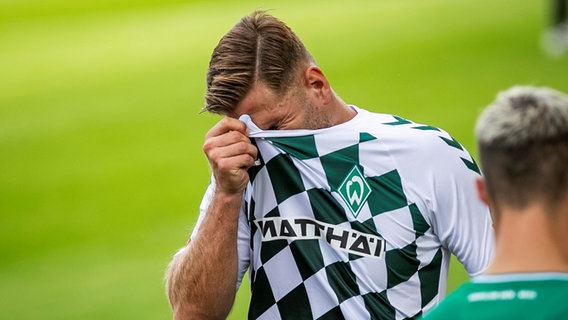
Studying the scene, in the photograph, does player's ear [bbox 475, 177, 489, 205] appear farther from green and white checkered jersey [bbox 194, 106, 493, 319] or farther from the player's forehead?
the player's forehead

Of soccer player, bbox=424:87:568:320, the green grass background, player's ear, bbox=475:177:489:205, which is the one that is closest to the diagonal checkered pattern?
player's ear, bbox=475:177:489:205

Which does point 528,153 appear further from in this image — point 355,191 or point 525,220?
point 355,191

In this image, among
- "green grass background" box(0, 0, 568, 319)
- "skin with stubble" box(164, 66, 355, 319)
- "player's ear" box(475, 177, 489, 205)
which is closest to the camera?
"player's ear" box(475, 177, 489, 205)

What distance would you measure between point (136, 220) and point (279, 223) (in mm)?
8776

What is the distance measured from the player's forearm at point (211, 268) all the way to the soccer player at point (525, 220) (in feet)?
4.84

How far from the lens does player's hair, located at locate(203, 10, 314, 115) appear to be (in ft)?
12.6

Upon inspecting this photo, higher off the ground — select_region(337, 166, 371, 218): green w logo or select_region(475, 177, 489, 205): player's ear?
select_region(475, 177, 489, 205): player's ear

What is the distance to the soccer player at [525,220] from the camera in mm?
2367

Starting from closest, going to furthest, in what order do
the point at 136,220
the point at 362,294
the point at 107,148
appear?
the point at 362,294, the point at 136,220, the point at 107,148

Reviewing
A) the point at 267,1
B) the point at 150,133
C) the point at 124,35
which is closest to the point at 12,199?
the point at 150,133

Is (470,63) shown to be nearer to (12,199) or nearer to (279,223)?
(12,199)

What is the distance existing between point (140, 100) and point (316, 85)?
14.0 m

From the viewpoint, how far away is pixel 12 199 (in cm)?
1324

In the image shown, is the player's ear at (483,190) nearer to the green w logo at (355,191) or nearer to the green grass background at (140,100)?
the green w logo at (355,191)
